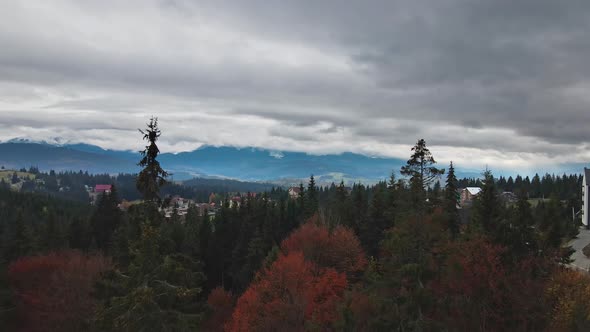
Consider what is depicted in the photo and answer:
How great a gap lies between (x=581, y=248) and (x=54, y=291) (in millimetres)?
72897

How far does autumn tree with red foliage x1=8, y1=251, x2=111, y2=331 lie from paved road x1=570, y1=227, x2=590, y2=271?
5329cm

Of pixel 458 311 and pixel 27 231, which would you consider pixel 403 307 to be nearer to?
pixel 458 311

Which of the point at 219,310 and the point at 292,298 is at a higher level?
the point at 292,298

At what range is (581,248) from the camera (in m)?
68.8

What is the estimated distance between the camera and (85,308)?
143 ft

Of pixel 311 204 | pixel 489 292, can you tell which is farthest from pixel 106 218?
pixel 489 292

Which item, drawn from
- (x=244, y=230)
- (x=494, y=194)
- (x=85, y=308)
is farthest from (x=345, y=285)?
(x=244, y=230)

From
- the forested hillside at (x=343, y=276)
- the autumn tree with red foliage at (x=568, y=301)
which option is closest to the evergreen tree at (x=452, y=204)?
the forested hillside at (x=343, y=276)

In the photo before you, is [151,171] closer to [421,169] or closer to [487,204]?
[421,169]

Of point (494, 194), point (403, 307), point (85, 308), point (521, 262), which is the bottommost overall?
point (85, 308)

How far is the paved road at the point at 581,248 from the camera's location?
2185 inches

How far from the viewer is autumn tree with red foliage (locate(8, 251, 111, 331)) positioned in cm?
4333

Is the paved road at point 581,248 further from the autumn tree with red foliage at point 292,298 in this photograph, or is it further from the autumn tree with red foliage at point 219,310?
the autumn tree with red foliage at point 219,310

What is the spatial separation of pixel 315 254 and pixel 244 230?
2757cm
